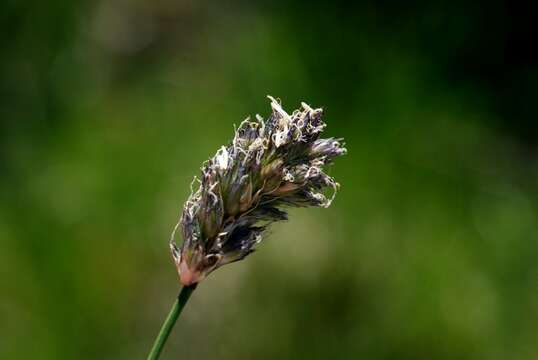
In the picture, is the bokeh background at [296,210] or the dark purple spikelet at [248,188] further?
the bokeh background at [296,210]

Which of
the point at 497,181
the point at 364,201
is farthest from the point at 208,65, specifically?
the point at 497,181

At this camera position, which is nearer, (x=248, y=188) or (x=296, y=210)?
(x=248, y=188)

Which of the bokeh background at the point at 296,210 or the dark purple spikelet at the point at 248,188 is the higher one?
the bokeh background at the point at 296,210

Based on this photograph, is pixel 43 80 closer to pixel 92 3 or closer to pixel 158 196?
pixel 92 3

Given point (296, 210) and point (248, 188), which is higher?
point (296, 210)
